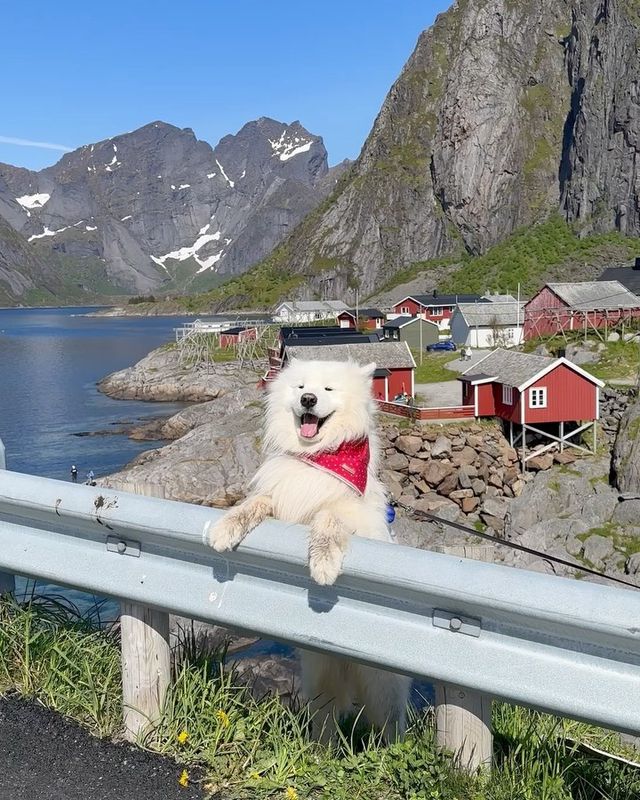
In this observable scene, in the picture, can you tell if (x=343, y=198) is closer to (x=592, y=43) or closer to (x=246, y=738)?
(x=592, y=43)

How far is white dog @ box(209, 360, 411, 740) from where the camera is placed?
12.9 ft

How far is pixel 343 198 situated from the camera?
193875 millimetres

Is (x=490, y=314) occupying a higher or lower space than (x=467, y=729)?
higher

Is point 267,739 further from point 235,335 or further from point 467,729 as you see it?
point 235,335

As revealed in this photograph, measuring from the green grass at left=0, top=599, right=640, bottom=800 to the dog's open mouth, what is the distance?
1.29m

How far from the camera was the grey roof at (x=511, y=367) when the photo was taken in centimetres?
3633

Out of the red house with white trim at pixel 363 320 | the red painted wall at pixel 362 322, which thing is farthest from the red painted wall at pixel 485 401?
the red painted wall at pixel 362 322

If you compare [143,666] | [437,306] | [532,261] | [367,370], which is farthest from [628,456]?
[532,261]

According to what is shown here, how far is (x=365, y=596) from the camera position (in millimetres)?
3111

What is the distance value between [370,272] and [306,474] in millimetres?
178766

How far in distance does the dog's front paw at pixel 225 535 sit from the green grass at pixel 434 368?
4750 centimetres

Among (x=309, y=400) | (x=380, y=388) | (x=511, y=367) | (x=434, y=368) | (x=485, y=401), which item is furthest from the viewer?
(x=434, y=368)

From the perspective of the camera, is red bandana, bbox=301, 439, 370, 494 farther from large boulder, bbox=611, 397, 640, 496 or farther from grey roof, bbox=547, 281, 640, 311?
grey roof, bbox=547, 281, 640, 311

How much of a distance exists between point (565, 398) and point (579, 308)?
80.8ft
